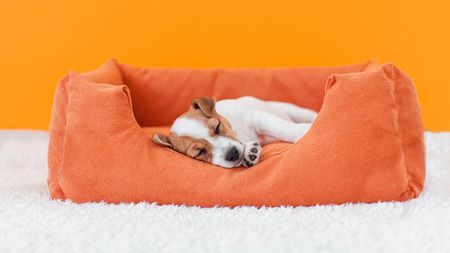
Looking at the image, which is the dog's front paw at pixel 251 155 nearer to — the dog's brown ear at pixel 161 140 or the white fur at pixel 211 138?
the white fur at pixel 211 138

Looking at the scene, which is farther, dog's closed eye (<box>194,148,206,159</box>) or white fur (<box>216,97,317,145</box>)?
white fur (<box>216,97,317,145</box>)

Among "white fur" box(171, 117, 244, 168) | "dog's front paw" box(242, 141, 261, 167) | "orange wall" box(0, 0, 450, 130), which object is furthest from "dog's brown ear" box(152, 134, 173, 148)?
"orange wall" box(0, 0, 450, 130)

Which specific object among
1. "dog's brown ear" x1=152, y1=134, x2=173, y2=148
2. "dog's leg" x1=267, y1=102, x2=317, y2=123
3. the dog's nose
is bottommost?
"dog's leg" x1=267, y1=102, x2=317, y2=123

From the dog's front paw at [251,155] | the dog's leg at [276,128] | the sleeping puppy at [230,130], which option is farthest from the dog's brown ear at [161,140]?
the dog's leg at [276,128]

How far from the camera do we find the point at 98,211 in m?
2.51

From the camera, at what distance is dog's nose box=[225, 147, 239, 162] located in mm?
2730

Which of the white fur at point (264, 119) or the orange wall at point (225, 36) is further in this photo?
the orange wall at point (225, 36)

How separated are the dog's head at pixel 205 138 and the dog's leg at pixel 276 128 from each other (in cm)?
24

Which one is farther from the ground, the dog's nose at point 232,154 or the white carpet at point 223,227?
the dog's nose at point 232,154

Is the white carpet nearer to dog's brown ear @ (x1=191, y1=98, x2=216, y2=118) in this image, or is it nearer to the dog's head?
the dog's head

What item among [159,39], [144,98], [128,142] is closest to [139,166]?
[128,142]

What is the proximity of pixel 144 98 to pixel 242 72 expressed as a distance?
76cm

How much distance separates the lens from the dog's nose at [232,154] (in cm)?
273

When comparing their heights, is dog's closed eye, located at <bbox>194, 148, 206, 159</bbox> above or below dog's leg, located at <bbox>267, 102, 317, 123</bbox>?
above
